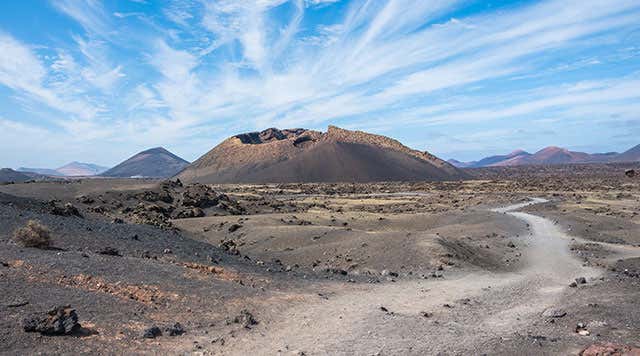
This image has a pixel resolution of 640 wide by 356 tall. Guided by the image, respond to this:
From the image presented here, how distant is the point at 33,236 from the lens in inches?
544

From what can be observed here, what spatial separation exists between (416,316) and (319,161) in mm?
127379

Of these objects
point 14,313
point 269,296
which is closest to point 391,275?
point 269,296

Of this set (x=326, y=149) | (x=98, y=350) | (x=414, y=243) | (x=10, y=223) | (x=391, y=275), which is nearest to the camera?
(x=98, y=350)

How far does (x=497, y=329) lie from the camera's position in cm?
1170

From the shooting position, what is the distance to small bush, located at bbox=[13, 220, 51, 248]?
45.1 feet

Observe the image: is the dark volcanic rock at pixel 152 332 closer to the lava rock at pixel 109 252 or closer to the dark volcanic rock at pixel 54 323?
the dark volcanic rock at pixel 54 323

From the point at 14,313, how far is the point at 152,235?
1044 cm

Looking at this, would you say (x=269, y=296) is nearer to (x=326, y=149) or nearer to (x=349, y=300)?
(x=349, y=300)

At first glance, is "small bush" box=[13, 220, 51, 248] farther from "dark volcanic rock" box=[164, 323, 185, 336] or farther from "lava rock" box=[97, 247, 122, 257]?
"dark volcanic rock" box=[164, 323, 185, 336]

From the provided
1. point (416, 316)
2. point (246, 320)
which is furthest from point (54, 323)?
point (416, 316)

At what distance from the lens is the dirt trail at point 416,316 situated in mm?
10227

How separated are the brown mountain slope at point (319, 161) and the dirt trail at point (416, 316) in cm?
11213

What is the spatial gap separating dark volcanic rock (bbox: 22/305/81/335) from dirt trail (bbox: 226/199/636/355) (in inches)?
113

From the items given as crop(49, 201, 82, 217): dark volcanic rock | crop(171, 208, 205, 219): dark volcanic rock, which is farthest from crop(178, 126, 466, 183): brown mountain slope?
crop(49, 201, 82, 217): dark volcanic rock
